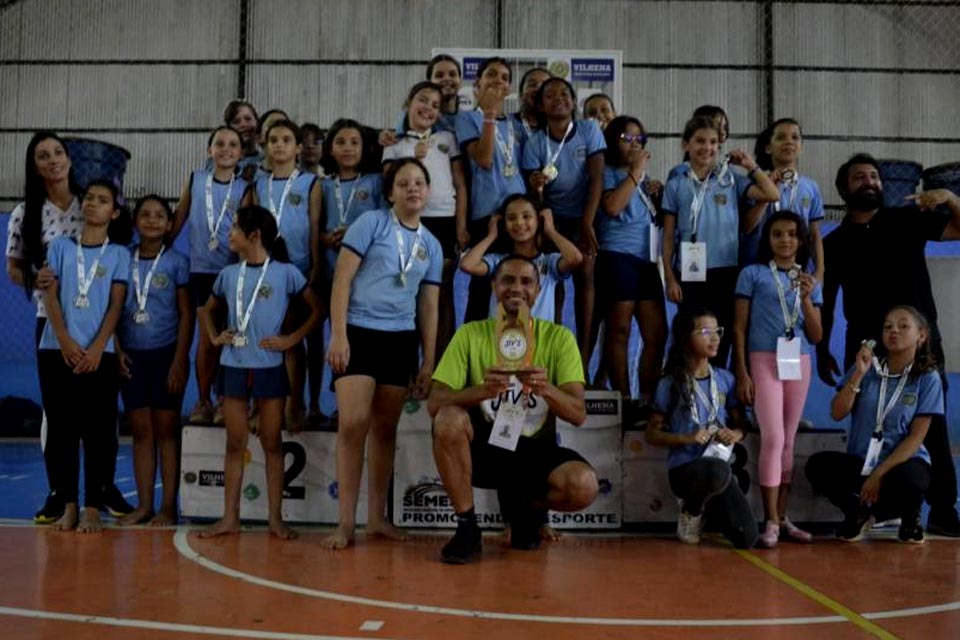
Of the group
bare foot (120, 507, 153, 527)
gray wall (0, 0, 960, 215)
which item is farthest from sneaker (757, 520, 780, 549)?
gray wall (0, 0, 960, 215)

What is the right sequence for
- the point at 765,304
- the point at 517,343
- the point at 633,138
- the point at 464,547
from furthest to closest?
the point at 633,138 < the point at 765,304 < the point at 517,343 < the point at 464,547

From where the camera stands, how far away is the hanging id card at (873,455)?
15.2 feet

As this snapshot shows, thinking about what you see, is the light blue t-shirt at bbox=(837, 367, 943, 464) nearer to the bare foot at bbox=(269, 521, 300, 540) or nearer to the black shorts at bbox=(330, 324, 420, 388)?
the black shorts at bbox=(330, 324, 420, 388)

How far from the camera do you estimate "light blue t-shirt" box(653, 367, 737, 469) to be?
4590 mm

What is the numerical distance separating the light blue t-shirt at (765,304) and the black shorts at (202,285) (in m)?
2.76

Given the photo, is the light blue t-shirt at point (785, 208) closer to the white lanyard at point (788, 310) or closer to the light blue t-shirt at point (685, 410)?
the white lanyard at point (788, 310)

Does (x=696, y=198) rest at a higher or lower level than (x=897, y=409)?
higher

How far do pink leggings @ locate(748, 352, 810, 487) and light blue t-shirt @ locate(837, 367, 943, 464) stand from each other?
0.28 m

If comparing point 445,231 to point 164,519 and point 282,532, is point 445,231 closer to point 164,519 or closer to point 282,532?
point 282,532

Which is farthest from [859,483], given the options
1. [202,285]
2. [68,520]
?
[68,520]

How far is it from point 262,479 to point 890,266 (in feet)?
11.4

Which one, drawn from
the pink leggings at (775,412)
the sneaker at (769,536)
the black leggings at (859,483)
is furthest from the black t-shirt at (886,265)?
the sneaker at (769,536)

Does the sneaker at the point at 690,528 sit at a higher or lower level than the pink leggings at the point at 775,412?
lower

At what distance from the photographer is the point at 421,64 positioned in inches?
571
